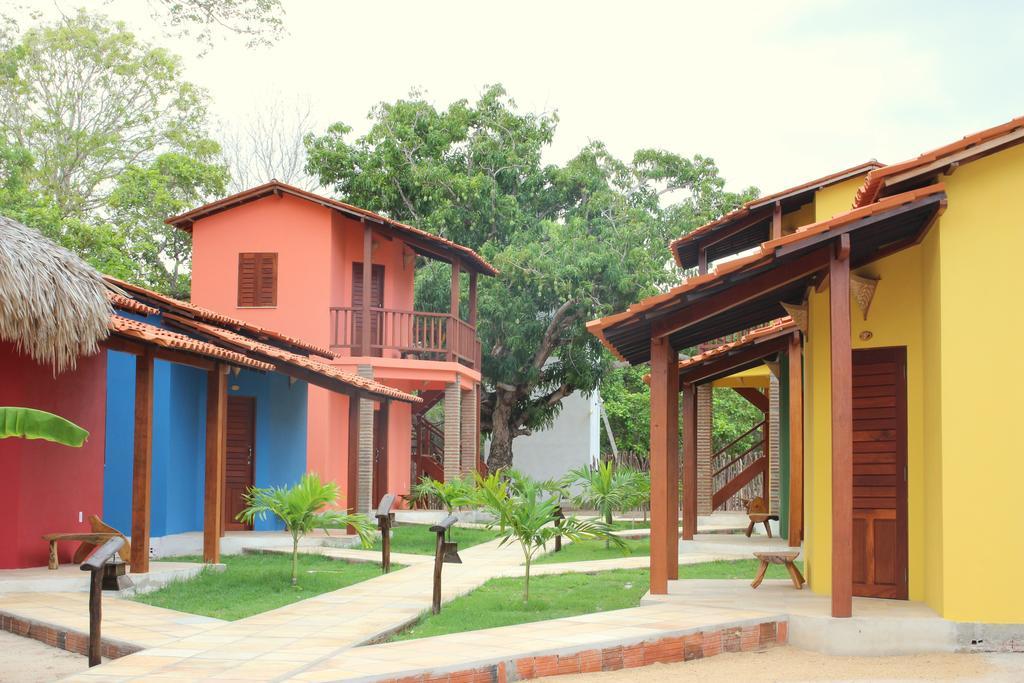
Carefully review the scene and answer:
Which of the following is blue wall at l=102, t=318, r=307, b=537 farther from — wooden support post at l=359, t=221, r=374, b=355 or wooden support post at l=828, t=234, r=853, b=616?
wooden support post at l=828, t=234, r=853, b=616

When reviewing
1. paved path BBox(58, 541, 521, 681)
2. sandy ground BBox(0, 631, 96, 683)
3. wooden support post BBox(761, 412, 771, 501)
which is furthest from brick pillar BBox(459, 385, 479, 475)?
sandy ground BBox(0, 631, 96, 683)

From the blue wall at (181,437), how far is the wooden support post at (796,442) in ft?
26.0

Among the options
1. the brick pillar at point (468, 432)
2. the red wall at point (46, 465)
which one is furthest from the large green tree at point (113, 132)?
the red wall at point (46, 465)

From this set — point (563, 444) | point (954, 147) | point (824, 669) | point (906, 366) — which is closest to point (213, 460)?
point (906, 366)

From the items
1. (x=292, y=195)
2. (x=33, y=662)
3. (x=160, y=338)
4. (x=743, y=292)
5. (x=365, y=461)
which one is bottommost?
(x=33, y=662)

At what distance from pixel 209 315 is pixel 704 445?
8627mm

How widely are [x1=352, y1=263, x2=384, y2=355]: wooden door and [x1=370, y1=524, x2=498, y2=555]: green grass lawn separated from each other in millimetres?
3755

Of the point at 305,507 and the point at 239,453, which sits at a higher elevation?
the point at 239,453

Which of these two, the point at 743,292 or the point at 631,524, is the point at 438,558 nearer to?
the point at 743,292

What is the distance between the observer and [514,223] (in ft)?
95.6

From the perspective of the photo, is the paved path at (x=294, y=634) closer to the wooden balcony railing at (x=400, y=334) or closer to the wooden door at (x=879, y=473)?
the wooden door at (x=879, y=473)

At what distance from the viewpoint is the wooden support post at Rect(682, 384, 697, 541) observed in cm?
1658

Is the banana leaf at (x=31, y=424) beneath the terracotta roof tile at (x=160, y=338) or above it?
beneath

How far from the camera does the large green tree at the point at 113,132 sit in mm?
30516
